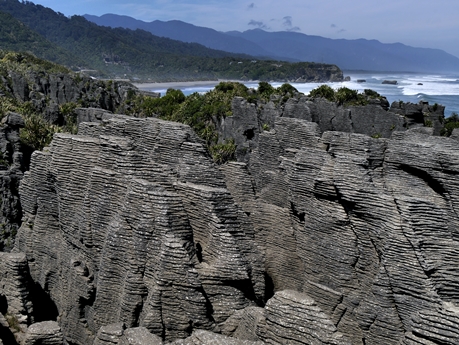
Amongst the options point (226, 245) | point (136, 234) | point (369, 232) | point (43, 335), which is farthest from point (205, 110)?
point (43, 335)

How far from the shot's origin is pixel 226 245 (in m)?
9.87

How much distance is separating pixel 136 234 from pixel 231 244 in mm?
2330

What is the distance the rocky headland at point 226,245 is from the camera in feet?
29.3

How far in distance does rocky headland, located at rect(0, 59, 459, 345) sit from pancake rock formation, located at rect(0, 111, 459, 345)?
33 millimetres

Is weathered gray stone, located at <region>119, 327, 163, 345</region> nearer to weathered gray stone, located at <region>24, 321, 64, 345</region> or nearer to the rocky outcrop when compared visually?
weathered gray stone, located at <region>24, 321, 64, 345</region>

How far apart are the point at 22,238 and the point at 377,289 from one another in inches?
422

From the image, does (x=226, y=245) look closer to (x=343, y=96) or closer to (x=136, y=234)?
(x=136, y=234)

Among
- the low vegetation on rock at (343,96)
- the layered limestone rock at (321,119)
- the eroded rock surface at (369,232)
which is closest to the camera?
the eroded rock surface at (369,232)

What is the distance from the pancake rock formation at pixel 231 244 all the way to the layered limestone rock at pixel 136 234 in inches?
1.4

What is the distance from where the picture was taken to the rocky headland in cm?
895

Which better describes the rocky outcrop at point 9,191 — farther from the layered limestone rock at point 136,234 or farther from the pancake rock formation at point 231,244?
the pancake rock formation at point 231,244

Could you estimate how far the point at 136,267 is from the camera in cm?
1003

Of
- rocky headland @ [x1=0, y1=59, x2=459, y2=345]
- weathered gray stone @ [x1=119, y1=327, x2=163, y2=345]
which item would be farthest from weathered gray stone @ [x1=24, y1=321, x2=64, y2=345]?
weathered gray stone @ [x1=119, y1=327, x2=163, y2=345]

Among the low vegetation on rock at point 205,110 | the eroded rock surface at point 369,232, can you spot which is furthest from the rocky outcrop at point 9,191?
the low vegetation on rock at point 205,110
